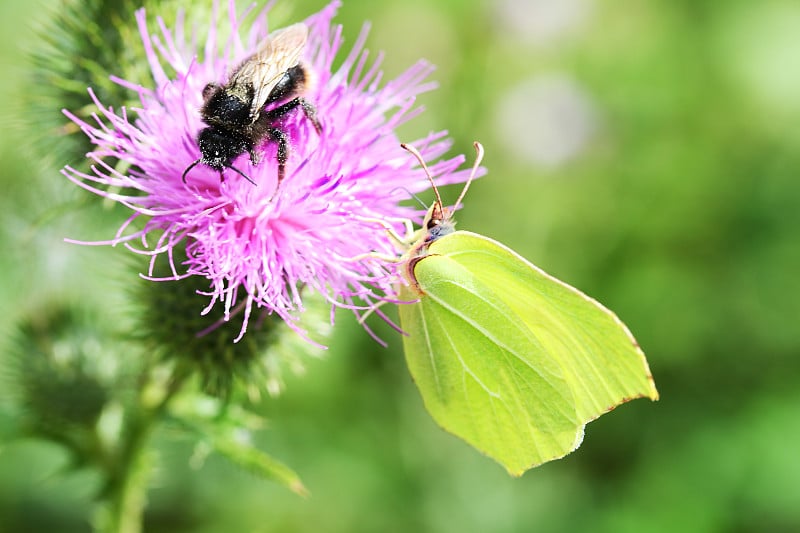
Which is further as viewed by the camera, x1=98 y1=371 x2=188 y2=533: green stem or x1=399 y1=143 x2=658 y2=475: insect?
x1=98 y1=371 x2=188 y2=533: green stem

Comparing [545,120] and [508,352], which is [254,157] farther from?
[545,120]

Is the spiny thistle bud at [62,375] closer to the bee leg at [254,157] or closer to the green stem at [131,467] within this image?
the green stem at [131,467]

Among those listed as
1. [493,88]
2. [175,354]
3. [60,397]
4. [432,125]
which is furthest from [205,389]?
[493,88]

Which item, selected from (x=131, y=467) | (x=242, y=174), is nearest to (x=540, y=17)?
(x=242, y=174)

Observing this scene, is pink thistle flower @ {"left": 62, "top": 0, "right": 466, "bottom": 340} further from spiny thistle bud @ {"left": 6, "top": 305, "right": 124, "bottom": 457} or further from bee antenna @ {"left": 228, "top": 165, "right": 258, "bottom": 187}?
spiny thistle bud @ {"left": 6, "top": 305, "right": 124, "bottom": 457}

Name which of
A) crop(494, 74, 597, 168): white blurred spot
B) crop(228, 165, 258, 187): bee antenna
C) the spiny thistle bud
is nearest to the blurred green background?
crop(494, 74, 597, 168): white blurred spot
